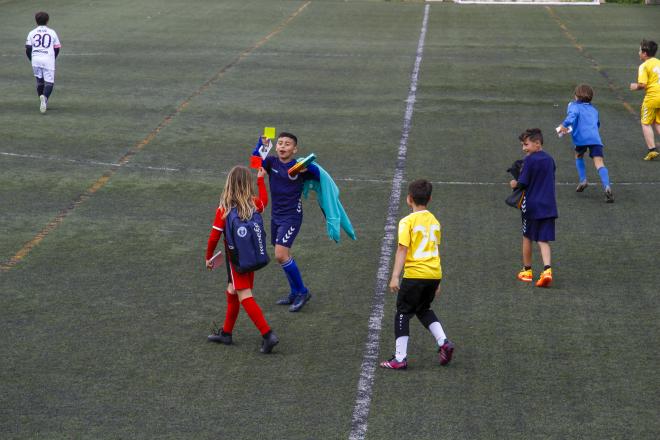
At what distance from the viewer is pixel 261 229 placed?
29.6 ft

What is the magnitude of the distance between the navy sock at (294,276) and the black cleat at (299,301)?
5cm

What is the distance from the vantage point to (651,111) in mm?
16812

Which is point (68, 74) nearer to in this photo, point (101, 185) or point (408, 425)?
point (101, 185)

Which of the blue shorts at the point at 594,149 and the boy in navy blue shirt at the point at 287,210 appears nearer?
the boy in navy blue shirt at the point at 287,210

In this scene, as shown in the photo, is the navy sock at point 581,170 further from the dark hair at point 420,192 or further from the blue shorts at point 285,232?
the dark hair at point 420,192

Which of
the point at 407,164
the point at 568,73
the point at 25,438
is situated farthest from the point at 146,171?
the point at 568,73

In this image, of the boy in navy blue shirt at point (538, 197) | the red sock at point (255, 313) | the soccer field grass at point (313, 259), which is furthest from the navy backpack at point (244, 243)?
the boy in navy blue shirt at point (538, 197)

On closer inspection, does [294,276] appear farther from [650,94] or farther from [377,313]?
[650,94]

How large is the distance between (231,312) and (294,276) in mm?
1172

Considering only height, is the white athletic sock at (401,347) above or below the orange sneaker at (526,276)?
above

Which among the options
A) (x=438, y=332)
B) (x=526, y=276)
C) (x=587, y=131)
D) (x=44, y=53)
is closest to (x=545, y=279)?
(x=526, y=276)

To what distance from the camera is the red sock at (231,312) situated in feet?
30.1

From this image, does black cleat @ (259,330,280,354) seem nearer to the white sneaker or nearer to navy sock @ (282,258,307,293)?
navy sock @ (282,258,307,293)

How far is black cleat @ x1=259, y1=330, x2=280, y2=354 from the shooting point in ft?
29.6
